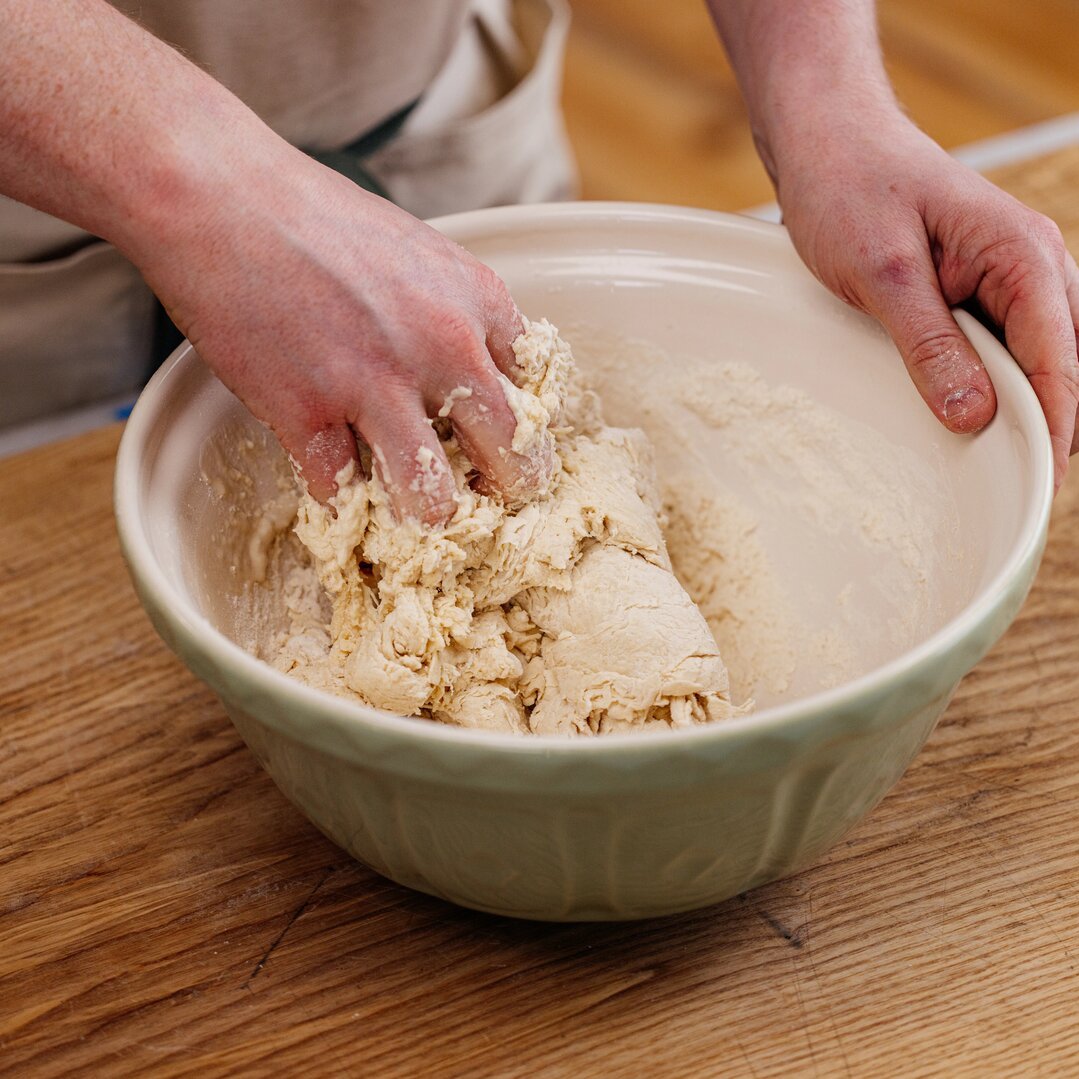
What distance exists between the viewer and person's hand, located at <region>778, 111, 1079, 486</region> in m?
0.78

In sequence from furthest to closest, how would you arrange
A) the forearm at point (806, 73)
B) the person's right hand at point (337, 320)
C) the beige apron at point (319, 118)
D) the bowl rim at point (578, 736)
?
the beige apron at point (319, 118)
the forearm at point (806, 73)
the person's right hand at point (337, 320)
the bowl rim at point (578, 736)

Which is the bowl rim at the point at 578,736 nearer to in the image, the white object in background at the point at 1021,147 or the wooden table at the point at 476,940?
the wooden table at the point at 476,940

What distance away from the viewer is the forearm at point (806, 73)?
0.89 meters

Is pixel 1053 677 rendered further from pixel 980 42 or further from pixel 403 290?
pixel 980 42

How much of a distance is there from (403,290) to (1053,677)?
54 cm

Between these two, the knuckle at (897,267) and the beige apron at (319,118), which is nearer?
the knuckle at (897,267)

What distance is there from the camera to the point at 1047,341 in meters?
0.77

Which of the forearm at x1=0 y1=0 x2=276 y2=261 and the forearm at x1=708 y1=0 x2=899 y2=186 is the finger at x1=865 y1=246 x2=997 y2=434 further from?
the forearm at x1=0 y1=0 x2=276 y2=261

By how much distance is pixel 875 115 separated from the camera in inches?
34.8

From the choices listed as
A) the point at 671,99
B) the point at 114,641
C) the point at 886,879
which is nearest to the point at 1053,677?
the point at 886,879

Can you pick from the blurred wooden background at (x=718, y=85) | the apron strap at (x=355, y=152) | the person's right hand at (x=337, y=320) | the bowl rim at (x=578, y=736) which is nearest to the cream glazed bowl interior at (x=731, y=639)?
the bowl rim at (x=578, y=736)

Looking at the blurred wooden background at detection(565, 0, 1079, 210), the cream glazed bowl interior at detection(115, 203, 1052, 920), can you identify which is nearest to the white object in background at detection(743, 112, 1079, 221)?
the cream glazed bowl interior at detection(115, 203, 1052, 920)

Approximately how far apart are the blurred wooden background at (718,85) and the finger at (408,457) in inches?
63.1

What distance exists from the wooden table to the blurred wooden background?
62.2 inches
